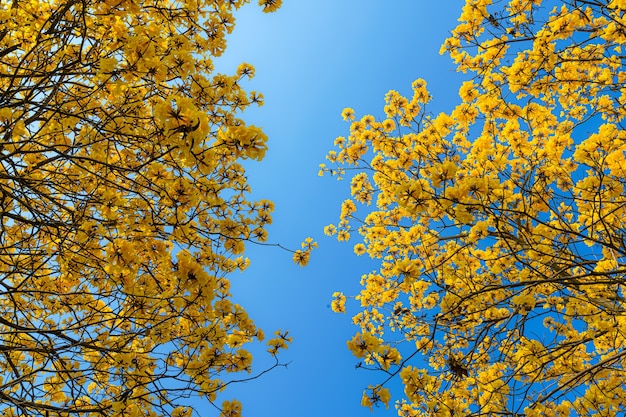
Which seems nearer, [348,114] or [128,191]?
[128,191]

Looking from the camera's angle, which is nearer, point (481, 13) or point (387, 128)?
point (481, 13)

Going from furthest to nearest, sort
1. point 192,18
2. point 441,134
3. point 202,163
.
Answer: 1. point 441,134
2. point 192,18
3. point 202,163

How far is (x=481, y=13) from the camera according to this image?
4508 mm

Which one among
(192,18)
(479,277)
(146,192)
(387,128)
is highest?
(387,128)

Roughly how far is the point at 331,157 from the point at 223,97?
360cm

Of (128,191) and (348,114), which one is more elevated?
(348,114)

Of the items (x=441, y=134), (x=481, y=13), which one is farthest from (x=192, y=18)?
(x=441, y=134)

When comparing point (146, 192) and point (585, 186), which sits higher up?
point (146, 192)

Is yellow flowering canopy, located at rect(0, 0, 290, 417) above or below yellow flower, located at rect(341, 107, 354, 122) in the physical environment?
below

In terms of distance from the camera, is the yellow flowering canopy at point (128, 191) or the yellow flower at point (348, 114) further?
the yellow flower at point (348, 114)

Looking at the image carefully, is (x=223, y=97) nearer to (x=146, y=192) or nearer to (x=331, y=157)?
(x=146, y=192)

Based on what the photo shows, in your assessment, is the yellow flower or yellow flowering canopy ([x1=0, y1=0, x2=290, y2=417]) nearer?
yellow flowering canopy ([x1=0, y1=0, x2=290, y2=417])

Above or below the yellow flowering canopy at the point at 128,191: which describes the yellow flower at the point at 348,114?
above

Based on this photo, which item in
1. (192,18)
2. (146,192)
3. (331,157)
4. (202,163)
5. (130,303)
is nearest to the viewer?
(202,163)
